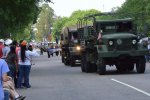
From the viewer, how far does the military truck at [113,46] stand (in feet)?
90.4

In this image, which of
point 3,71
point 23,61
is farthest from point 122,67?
point 3,71

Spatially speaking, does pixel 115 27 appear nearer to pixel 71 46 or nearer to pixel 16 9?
pixel 71 46

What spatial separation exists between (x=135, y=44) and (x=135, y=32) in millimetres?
1459

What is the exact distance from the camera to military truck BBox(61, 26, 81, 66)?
38.5m

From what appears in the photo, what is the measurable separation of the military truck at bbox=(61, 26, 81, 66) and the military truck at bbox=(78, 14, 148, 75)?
25.1 ft

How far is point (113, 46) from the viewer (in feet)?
91.2

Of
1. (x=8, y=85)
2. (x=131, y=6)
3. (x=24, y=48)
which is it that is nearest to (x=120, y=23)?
(x=24, y=48)

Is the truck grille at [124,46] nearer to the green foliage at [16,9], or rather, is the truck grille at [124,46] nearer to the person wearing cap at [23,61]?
the person wearing cap at [23,61]

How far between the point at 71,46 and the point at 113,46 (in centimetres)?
1178

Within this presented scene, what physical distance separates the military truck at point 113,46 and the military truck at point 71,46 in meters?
7.66

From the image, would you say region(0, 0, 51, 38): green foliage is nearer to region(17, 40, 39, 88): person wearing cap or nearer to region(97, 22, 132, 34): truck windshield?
region(97, 22, 132, 34): truck windshield

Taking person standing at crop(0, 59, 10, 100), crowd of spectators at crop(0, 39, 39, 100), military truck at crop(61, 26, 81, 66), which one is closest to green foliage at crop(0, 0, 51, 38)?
military truck at crop(61, 26, 81, 66)

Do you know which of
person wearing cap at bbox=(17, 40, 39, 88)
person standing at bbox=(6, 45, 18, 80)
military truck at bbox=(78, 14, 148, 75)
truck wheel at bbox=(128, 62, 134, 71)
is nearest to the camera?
person standing at bbox=(6, 45, 18, 80)

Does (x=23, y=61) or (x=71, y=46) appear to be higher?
(x=71, y=46)
